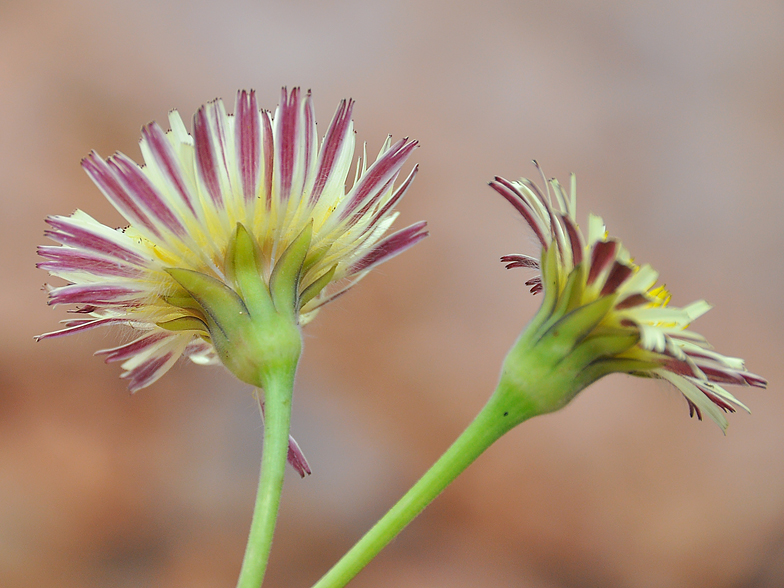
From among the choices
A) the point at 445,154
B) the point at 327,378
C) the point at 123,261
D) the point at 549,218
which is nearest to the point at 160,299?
the point at 123,261

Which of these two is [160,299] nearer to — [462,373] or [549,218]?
[549,218]

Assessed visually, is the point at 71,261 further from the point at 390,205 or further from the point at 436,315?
the point at 436,315

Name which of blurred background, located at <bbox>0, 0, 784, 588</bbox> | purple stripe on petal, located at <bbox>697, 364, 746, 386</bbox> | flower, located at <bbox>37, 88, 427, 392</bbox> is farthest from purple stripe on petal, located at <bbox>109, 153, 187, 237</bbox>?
blurred background, located at <bbox>0, 0, 784, 588</bbox>

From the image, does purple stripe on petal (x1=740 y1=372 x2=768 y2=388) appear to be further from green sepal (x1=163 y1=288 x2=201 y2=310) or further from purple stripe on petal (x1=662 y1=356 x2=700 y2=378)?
green sepal (x1=163 y1=288 x2=201 y2=310)

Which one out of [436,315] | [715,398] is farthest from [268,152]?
[436,315]

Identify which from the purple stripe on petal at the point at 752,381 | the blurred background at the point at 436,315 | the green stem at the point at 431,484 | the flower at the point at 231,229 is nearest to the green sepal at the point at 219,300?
the flower at the point at 231,229
